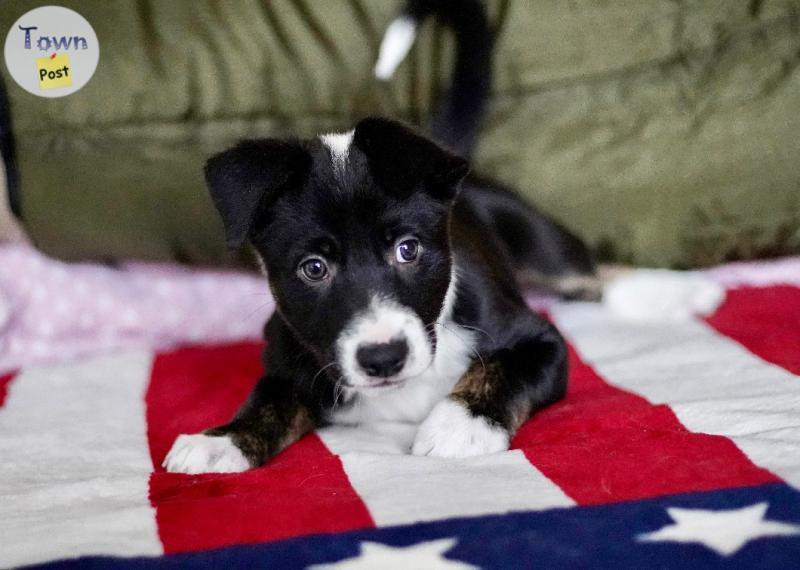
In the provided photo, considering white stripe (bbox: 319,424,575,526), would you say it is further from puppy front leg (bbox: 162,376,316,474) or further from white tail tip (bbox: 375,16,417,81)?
white tail tip (bbox: 375,16,417,81)

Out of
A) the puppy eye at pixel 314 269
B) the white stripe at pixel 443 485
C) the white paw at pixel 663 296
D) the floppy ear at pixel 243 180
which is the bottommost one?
the white paw at pixel 663 296

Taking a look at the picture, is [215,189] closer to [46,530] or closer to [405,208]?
[405,208]

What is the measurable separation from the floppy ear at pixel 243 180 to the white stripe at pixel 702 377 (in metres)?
1.12

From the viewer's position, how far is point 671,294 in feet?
11.1

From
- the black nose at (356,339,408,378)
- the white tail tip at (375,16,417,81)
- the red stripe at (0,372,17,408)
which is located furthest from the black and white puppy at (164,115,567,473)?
the white tail tip at (375,16,417,81)

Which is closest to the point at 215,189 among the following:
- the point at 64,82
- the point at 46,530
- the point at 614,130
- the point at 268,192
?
the point at 268,192

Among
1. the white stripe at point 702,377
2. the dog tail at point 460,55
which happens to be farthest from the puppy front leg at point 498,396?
the dog tail at point 460,55

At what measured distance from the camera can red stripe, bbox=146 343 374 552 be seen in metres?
1.80

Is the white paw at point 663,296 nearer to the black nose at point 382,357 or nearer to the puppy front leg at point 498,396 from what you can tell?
the puppy front leg at point 498,396

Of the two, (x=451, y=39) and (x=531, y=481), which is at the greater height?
(x=451, y=39)

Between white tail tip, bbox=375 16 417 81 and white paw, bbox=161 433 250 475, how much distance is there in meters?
1.71

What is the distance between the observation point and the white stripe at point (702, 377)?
2.10 meters

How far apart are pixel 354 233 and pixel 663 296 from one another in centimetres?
148

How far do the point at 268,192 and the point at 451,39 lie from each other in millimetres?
1476
